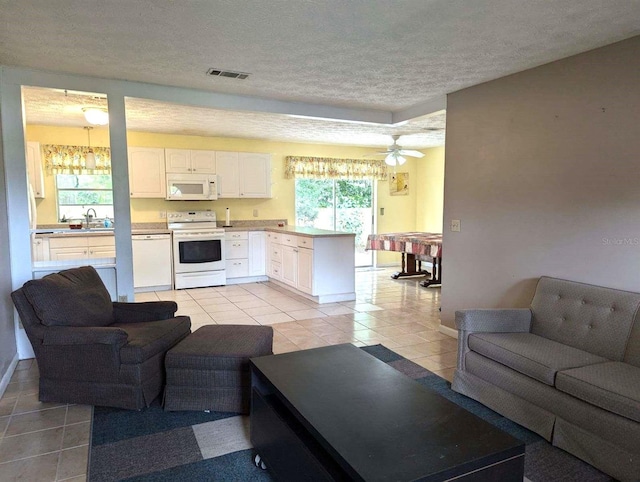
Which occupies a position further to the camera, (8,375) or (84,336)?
(8,375)

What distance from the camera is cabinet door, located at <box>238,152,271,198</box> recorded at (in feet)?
22.7

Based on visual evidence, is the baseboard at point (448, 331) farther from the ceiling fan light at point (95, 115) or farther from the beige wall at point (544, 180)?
the ceiling fan light at point (95, 115)

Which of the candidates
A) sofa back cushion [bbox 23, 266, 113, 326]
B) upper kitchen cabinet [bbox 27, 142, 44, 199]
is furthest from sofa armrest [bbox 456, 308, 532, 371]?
upper kitchen cabinet [bbox 27, 142, 44, 199]

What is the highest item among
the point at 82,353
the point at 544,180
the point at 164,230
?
the point at 544,180

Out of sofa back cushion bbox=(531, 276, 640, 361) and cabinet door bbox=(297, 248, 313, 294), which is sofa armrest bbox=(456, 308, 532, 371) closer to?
sofa back cushion bbox=(531, 276, 640, 361)

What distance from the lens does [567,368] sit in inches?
91.0

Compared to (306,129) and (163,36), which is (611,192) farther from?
(306,129)

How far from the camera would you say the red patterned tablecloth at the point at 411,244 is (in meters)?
5.83

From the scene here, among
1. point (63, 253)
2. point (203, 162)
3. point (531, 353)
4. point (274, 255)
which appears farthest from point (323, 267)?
point (63, 253)

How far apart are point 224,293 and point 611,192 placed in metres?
4.78

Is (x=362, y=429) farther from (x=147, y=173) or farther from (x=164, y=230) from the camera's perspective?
(x=147, y=173)

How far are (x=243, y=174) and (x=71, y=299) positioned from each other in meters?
4.39

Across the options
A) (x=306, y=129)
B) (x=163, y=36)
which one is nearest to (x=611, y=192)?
(x=163, y=36)

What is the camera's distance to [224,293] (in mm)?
6082
